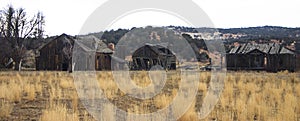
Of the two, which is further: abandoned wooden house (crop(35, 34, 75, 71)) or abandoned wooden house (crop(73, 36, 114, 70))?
abandoned wooden house (crop(35, 34, 75, 71))

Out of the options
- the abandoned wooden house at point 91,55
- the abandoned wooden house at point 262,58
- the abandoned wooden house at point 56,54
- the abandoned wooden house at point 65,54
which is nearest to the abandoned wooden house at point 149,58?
the abandoned wooden house at point 91,55

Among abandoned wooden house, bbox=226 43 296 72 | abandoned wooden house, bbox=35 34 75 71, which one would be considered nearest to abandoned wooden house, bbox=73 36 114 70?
abandoned wooden house, bbox=35 34 75 71

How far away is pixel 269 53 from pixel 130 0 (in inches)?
1162

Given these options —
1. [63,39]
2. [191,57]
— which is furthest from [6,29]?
[191,57]

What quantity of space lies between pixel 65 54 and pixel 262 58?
2655 centimetres

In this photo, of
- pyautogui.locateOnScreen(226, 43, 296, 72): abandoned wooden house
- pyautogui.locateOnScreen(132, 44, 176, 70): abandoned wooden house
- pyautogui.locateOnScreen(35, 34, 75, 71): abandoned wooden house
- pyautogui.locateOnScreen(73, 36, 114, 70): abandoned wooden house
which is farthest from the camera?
pyautogui.locateOnScreen(132, 44, 176, 70): abandoned wooden house

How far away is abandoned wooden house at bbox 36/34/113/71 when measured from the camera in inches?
1971

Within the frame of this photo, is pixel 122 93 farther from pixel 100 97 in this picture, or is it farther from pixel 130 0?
pixel 130 0

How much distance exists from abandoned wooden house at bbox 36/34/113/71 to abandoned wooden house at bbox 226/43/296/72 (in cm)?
1868

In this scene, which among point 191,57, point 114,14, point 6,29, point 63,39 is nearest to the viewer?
point 114,14

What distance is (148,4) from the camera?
3052cm

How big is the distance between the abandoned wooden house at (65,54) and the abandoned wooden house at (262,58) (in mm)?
18678

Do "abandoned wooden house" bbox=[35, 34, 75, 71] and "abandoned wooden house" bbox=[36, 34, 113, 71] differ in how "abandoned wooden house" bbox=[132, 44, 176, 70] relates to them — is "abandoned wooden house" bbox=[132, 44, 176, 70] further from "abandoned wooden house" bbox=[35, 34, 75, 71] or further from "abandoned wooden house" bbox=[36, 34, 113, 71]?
"abandoned wooden house" bbox=[35, 34, 75, 71]

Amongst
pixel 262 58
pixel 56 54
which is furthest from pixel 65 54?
pixel 262 58
